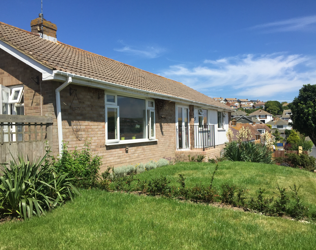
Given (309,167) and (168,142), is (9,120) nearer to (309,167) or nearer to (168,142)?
(168,142)

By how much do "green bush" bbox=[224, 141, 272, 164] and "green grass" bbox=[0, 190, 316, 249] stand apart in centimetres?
780

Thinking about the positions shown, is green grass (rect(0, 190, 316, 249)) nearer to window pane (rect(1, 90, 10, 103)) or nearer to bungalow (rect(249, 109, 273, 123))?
window pane (rect(1, 90, 10, 103))

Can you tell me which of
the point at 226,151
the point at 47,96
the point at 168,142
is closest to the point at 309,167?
the point at 226,151

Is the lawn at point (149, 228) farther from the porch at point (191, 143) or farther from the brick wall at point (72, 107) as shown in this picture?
the porch at point (191, 143)

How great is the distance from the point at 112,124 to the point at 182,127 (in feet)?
17.4

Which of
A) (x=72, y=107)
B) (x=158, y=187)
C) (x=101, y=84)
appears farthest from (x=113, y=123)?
(x=158, y=187)

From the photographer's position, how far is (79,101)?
7.37 meters

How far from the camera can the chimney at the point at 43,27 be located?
9992 millimetres

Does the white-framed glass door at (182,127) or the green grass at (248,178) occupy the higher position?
the white-framed glass door at (182,127)

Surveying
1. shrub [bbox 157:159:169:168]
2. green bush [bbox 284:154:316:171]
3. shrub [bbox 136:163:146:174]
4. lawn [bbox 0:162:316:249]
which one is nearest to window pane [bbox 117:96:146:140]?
shrub [bbox 136:163:146:174]

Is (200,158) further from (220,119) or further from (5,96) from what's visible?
(220,119)

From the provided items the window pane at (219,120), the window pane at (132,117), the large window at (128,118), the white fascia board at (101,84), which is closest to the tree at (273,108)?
the window pane at (219,120)

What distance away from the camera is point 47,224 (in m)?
3.98

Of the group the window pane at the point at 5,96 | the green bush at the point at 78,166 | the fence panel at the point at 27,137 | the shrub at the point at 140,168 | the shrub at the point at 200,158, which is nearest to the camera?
the fence panel at the point at 27,137
